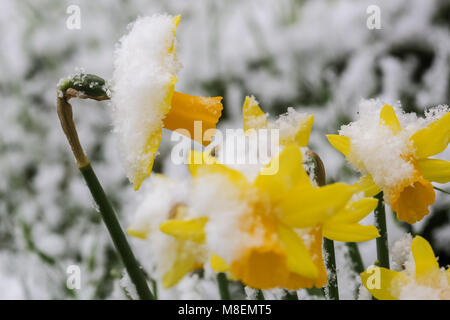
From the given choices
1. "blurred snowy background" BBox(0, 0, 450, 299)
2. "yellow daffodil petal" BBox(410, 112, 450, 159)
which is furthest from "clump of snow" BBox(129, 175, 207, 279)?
"blurred snowy background" BBox(0, 0, 450, 299)

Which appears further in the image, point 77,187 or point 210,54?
point 210,54

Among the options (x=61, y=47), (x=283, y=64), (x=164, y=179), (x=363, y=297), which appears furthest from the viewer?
(x=61, y=47)

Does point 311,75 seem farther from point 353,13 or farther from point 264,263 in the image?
point 264,263

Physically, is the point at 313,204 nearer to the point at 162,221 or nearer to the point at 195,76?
the point at 162,221

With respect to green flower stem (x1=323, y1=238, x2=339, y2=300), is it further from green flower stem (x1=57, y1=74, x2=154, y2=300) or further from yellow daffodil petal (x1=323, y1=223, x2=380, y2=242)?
green flower stem (x1=57, y1=74, x2=154, y2=300)

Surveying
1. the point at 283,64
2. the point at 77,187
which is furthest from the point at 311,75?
the point at 77,187

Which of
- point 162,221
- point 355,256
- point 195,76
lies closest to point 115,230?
point 162,221
